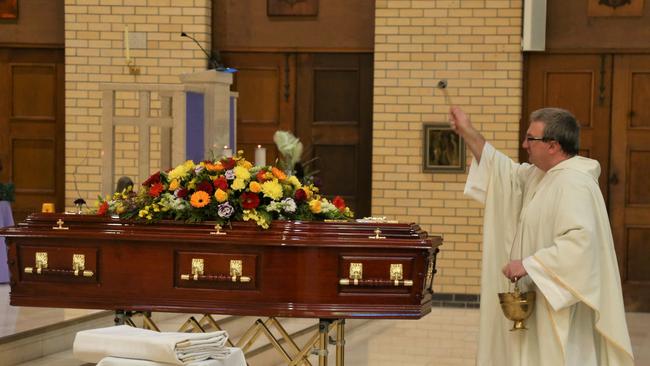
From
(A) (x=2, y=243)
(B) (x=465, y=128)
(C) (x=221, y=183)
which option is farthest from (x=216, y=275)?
(A) (x=2, y=243)

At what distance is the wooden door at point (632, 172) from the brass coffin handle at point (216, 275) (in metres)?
6.37

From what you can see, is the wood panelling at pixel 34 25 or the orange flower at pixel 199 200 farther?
the wood panelling at pixel 34 25

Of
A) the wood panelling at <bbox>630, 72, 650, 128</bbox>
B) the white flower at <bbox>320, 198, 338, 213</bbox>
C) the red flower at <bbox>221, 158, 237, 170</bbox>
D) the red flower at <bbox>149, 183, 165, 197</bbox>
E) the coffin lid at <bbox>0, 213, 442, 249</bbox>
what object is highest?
the wood panelling at <bbox>630, 72, 650, 128</bbox>

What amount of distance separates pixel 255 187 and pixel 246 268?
39cm

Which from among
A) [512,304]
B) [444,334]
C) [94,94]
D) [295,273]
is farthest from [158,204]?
[94,94]

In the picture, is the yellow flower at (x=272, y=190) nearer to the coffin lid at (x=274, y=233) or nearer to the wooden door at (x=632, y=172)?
the coffin lid at (x=274, y=233)

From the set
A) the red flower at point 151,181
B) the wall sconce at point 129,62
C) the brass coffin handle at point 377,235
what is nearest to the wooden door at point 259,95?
the wall sconce at point 129,62

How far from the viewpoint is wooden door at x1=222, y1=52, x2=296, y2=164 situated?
1134cm

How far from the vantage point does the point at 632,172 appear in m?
11.0

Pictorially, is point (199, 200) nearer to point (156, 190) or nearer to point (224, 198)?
point (224, 198)

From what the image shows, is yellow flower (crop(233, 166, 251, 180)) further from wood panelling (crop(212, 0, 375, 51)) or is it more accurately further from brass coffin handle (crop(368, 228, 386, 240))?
wood panelling (crop(212, 0, 375, 51))

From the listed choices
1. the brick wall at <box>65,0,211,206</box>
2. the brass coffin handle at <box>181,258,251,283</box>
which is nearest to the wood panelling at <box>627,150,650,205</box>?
the brick wall at <box>65,0,211,206</box>

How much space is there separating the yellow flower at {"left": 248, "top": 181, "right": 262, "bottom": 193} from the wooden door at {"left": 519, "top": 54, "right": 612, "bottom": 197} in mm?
5939

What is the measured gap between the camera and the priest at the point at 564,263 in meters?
4.94
